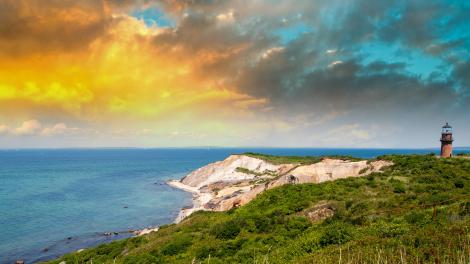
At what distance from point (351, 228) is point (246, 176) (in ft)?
246

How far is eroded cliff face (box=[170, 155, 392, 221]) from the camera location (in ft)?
155

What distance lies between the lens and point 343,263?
1056 cm

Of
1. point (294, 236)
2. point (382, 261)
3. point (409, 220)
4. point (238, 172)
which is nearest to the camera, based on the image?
point (382, 261)

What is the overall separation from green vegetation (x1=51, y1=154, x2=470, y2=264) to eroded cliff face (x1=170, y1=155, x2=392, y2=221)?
12.5 meters

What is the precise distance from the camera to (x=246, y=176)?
296 feet

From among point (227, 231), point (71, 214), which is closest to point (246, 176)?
point (71, 214)

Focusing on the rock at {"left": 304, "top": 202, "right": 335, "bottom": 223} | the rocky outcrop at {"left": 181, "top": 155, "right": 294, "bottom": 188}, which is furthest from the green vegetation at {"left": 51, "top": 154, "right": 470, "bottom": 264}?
the rocky outcrop at {"left": 181, "top": 155, "right": 294, "bottom": 188}

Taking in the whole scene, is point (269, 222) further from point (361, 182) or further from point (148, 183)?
point (148, 183)

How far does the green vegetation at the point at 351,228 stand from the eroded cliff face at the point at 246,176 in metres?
12.5

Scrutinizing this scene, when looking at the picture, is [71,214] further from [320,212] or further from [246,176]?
[320,212]

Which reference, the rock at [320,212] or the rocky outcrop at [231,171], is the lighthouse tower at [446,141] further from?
the rocky outcrop at [231,171]

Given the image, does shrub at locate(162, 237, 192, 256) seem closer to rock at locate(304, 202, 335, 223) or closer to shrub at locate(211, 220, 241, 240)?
shrub at locate(211, 220, 241, 240)

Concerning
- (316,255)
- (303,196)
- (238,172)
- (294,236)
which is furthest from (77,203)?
(316,255)

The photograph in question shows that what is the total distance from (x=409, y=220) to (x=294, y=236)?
655 centimetres
